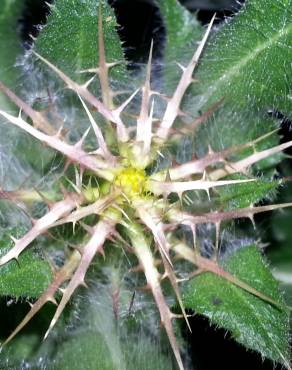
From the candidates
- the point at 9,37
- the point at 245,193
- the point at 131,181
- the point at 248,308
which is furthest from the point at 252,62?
the point at 9,37

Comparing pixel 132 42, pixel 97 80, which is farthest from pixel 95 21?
pixel 132 42

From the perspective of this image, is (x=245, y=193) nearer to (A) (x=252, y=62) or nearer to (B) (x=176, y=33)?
(A) (x=252, y=62)

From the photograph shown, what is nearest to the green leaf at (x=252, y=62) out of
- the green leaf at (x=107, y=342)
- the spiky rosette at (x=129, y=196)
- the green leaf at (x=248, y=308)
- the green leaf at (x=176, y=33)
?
the green leaf at (x=176, y=33)

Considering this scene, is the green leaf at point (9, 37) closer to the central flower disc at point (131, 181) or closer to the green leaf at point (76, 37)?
the green leaf at point (76, 37)

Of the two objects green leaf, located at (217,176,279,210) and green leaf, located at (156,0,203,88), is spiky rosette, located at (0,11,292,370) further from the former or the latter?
green leaf, located at (156,0,203,88)

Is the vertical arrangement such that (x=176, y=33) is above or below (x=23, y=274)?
above

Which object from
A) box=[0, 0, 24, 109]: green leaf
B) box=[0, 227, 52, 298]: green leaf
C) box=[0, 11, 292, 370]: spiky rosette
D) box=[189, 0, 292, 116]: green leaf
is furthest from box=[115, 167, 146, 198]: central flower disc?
box=[0, 0, 24, 109]: green leaf
